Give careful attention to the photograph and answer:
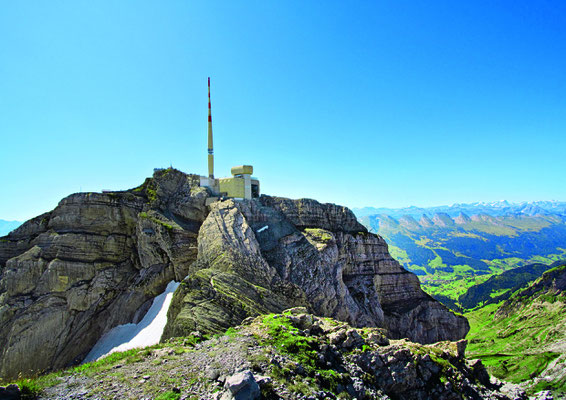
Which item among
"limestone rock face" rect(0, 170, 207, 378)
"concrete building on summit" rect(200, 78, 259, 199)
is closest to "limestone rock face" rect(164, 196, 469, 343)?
"concrete building on summit" rect(200, 78, 259, 199)

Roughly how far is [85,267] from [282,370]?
54.7 metres

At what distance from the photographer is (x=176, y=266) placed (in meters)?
58.6

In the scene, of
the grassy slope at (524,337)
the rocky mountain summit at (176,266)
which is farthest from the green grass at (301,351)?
the grassy slope at (524,337)

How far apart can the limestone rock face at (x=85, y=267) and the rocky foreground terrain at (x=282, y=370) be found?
3396 centimetres

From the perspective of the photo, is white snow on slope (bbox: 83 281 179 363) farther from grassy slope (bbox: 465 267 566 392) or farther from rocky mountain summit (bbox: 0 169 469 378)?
grassy slope (bbox: 465 267 566 392)

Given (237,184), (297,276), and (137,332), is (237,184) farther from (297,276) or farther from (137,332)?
(137,332)

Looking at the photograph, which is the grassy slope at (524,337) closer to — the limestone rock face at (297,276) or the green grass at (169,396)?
the limestone rock face at (297,276)

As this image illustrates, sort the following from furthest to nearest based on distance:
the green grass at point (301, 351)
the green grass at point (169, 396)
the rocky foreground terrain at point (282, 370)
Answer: the green grass at point (301, 351) < the rocky foreground terrain at point (282, 370) < the green grass at point (169, 396)

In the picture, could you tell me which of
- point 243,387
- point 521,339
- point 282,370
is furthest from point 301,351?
point 521,339

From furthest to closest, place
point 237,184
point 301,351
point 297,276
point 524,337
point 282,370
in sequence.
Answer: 1. point 524,337
2. point 237,184
3. point 297,276
4. point 301,351
5. point 282,370

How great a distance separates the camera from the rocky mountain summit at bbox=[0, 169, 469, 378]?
1987 inches

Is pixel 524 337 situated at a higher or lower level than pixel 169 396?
lower

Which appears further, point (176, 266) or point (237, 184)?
point (237, 184)

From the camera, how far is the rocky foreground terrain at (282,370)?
19734mm
